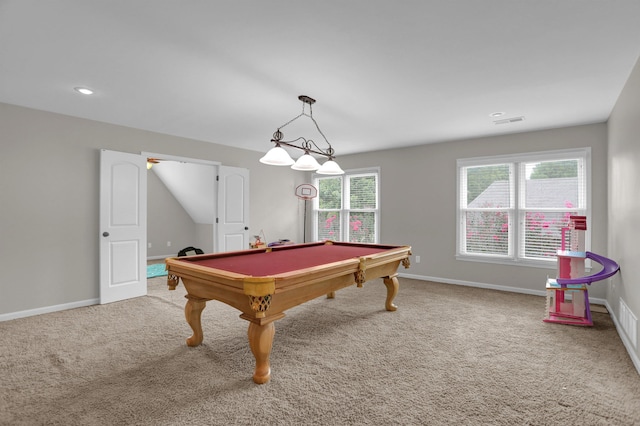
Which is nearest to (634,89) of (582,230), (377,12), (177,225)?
(582,230)

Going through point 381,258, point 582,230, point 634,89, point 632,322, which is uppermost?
point 634,89

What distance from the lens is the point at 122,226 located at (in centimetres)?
421

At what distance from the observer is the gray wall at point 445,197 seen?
405 centimetres

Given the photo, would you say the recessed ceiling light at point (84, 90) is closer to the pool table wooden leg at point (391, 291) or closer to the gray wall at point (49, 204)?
the gray wall at point (49, 204)

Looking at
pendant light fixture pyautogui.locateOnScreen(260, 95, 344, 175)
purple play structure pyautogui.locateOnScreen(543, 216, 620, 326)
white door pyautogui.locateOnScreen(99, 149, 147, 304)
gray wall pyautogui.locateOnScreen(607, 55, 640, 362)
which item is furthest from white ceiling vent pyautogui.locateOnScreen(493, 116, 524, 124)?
white door pyautogui.locateOnScreen(99, 149, 147, 304)

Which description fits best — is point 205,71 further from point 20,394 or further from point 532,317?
point 532,317

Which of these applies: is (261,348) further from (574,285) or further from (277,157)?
(574,285)

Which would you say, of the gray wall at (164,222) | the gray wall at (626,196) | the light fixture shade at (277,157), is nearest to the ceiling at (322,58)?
the gray wall at (626,196)

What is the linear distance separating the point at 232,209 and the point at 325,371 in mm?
3783

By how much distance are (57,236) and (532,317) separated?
560 cm

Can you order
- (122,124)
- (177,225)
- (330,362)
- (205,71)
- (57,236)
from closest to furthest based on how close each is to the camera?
(330,362) < (205,71) < (57,236) < (122,124) < (177,225)

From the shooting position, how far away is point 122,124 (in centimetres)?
424

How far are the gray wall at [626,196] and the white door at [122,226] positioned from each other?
17.5 feet

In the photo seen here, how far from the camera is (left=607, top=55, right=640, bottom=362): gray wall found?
2.48 meters
